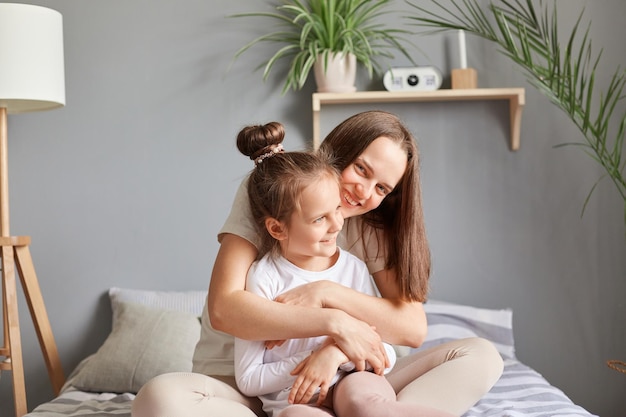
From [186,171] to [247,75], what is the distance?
1.43ft

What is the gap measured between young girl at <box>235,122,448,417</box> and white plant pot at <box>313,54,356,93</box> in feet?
3.70

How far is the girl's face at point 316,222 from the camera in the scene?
1.62m

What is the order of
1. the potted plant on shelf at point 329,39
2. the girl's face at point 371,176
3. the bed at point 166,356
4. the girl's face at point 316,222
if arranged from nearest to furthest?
1. the girl's face at point 316,222
2. the girl's face at point 371,176
3. the bed at point 166,356
4. the potted plant on shelf at point 329,39

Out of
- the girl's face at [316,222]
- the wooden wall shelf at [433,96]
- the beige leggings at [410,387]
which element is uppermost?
the wooden wall shelf at [433,96]

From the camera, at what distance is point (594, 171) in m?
2.98

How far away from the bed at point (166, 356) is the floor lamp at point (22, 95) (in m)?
0.18

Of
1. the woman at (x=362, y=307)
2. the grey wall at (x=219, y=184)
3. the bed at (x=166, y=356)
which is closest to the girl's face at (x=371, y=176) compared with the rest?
the woman at (x=362, y=307)

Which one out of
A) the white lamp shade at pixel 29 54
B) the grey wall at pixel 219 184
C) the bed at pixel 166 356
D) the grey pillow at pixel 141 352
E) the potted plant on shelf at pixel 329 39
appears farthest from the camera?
the grey wall at pixel 219 184

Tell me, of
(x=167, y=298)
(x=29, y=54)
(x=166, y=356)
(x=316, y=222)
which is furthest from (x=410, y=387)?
(x=29, y=54)

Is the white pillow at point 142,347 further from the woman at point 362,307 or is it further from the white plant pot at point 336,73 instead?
the white plant pot at point 336,73

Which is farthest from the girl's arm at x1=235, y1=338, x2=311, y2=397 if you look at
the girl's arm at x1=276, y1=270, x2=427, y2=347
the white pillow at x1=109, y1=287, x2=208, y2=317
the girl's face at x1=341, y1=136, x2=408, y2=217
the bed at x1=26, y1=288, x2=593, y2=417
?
the white pillow at x1=109, y1=287, x2=208, y2=317

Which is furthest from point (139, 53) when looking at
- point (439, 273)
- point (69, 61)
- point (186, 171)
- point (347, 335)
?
point (347, 335)

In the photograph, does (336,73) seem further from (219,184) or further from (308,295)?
(308,295)

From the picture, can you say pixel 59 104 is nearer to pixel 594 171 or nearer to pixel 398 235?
pixel 398 235
